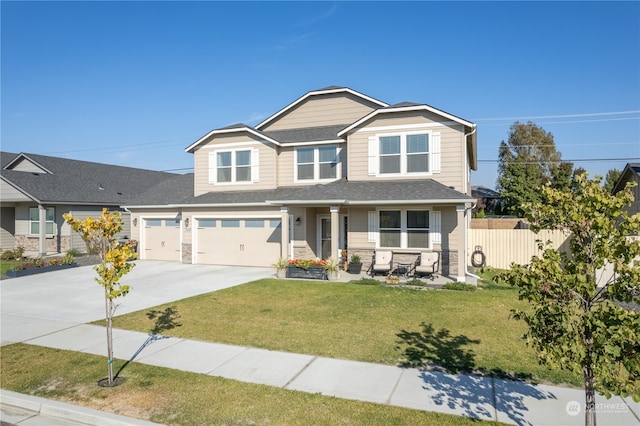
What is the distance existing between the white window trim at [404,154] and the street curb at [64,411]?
1350 cm

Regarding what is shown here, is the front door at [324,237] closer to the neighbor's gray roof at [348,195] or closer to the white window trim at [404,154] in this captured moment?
the neighbor's gray roof at [348,195]

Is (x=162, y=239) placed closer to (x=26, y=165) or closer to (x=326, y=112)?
(x=326, y=112)

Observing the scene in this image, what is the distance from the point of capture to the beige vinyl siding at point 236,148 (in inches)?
762

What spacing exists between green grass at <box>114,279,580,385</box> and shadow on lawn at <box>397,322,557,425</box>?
38 mm

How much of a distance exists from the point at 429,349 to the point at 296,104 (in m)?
16.7

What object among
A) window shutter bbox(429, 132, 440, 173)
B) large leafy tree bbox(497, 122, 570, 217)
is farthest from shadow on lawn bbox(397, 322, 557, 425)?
large leafy tree bbox(497, 122, 570, 217)

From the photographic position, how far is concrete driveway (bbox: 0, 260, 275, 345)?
31.6 feet

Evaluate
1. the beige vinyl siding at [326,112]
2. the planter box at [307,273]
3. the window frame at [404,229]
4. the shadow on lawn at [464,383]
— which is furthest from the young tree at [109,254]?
the beige vinyl siding at [326,112]

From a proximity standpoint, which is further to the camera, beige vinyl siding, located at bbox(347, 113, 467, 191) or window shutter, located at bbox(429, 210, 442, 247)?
beige vinyl siding, located at bbox(347, 113, 467, 191)

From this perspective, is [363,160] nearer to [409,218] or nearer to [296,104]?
[409,218]

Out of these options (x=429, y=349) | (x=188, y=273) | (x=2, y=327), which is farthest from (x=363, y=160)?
(x=2, y=327)

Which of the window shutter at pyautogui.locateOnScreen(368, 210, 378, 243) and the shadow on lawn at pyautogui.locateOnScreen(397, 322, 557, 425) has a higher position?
the window shutter at pyautogui.locateOnScreen(368, 210, 378, 243)

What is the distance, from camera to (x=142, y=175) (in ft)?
109

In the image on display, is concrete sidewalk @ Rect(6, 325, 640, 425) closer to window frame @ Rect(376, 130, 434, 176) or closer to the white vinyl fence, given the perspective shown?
window frame @ Rect(376, 130, 434, 176)
